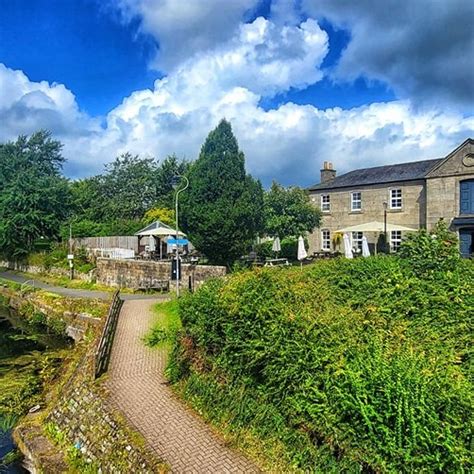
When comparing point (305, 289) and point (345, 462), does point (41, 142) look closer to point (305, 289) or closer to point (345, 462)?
point (305, 289)

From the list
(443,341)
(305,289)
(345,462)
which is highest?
(305,289)

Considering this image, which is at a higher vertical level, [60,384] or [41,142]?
[41,142]

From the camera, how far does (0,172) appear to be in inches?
1364

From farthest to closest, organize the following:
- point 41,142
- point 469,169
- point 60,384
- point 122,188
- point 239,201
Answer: point 122,188
point 41,142
point 469,169
point 239,201
point 60,384

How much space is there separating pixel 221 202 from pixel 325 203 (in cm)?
1369

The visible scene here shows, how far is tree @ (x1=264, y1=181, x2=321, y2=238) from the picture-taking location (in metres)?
26.1

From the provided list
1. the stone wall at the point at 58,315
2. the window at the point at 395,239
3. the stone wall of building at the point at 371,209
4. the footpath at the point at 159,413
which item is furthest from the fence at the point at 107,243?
the window at the point at 395,239

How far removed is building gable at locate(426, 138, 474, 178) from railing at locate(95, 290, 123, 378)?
828 inches

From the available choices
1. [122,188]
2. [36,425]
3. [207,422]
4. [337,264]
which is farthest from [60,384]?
[122,188]

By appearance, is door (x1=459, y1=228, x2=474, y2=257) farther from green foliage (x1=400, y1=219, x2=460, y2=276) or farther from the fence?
the fence

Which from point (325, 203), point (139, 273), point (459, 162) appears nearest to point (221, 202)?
point (139, 273)

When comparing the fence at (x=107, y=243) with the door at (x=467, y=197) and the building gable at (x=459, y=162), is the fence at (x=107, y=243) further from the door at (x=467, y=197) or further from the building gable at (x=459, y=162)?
the door at (x=467, y=197)

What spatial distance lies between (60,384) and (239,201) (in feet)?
39.4

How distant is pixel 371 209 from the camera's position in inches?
1152
